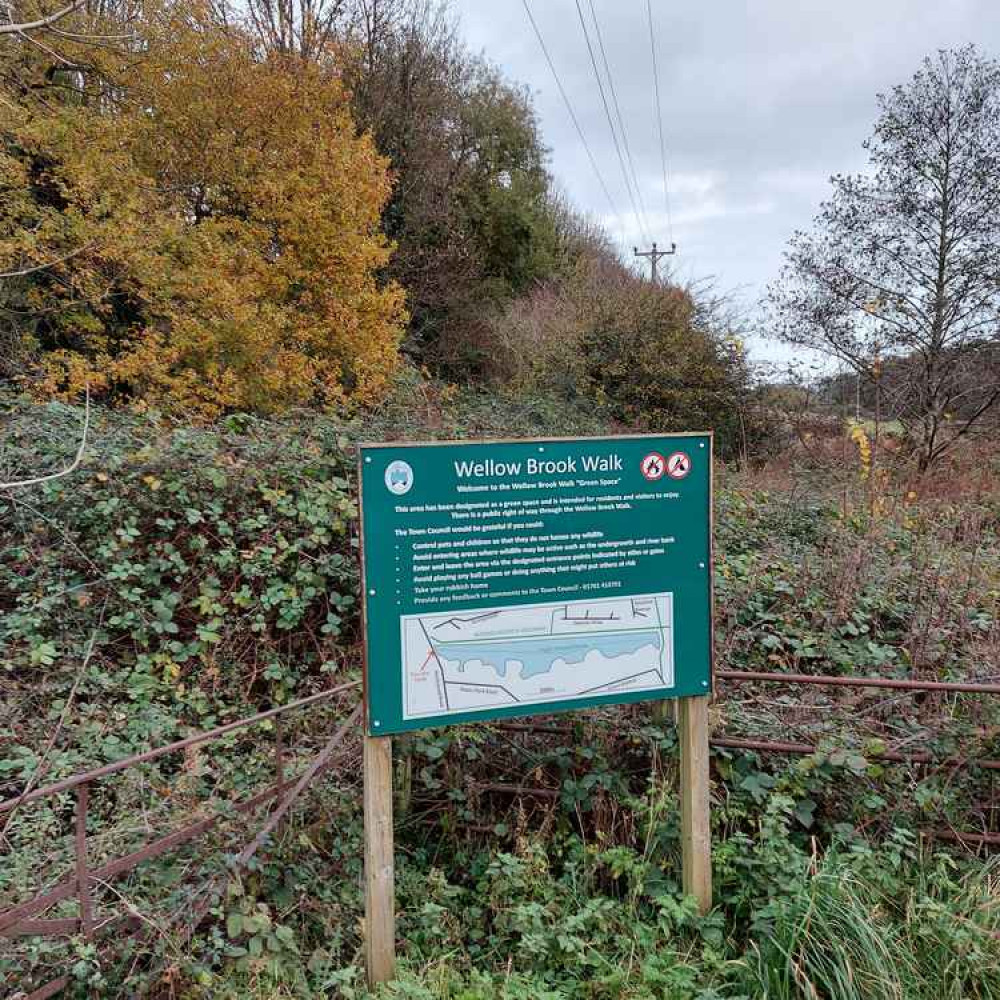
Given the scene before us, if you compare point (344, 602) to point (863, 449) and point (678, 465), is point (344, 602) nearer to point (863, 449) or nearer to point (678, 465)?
point (678, 465)

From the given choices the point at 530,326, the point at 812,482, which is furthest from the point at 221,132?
the point at 812,482

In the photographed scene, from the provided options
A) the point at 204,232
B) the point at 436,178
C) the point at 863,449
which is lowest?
the point at 863,449

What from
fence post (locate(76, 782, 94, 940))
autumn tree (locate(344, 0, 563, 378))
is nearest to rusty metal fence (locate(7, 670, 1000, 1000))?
fence post (locate(76, 782, 94, 940))

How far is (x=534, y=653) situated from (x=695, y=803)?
908 mm

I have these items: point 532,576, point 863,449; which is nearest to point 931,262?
point 863,449

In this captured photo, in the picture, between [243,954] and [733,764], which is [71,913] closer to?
[243,954]

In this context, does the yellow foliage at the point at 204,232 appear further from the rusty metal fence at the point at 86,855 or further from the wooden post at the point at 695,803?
the wooden post at the point at 695,803

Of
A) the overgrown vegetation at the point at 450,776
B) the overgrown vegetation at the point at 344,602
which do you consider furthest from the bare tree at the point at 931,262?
the overgrown vegetation at the point at 450,776

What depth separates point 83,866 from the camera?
7.77 feet

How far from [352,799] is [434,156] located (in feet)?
55.0

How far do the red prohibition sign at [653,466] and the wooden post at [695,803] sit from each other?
90 centimetres

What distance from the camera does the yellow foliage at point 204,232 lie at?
8516 mm

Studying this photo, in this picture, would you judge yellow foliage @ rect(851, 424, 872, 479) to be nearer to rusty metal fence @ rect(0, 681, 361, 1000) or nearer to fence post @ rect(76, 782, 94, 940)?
rusty metal fence @ rect(0, 681, 361, 1000)

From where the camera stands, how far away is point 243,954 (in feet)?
8.13
